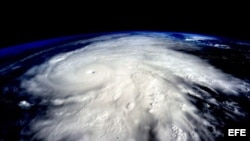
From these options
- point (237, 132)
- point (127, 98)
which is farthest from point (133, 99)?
point (237, 132)

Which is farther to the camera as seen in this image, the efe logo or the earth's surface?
the earth's surface

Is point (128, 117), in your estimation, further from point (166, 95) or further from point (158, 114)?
point (166, 95)

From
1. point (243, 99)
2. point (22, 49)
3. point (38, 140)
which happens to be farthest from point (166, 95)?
point (22, 49)

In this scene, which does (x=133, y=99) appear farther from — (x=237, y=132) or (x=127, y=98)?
(x=237, y=132)

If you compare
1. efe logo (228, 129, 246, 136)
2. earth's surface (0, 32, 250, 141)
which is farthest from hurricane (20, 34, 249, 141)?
efe logo (228, 129, 246, 136)

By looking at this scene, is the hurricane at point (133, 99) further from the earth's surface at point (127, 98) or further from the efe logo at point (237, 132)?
the efe logo at point (237, 132)

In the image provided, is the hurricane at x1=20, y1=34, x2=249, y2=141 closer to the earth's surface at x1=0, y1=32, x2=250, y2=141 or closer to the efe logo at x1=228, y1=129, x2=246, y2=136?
the earth's surface at x1=0, y1=32, x2=250, y2=141

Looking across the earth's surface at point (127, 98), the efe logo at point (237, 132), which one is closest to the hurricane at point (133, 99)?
the earth's surface at point (127, 98)
